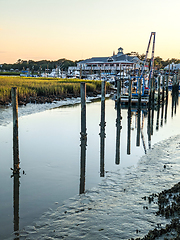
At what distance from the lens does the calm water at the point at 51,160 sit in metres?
7.77

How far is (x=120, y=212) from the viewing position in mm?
6656

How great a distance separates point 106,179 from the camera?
9469mm

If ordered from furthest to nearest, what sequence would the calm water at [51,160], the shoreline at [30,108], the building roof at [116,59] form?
the building roof at [116,59] < the shoreline at [30,108] < the calm water at [51,160]

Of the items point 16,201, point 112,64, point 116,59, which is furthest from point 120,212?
point 116,59

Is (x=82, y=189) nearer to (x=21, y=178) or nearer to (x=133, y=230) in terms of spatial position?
(x=21, y=178)

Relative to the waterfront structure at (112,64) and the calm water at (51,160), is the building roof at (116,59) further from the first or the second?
the calm water at (51,160)

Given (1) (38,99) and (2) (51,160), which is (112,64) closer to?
(1) (38,99)

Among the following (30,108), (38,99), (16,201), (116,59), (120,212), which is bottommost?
(16,201)

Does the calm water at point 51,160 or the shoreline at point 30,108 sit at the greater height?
the shoreline at point 30,108

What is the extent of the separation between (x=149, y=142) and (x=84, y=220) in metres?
9.55

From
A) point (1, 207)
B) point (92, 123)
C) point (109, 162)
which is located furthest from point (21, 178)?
point (92, 123)

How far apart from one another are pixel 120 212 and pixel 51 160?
18.3ft

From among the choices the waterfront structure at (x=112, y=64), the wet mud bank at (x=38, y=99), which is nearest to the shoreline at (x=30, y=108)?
the wet mud bank at (x=38, y=99)

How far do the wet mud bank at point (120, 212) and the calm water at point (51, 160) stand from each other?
0.47 meters
